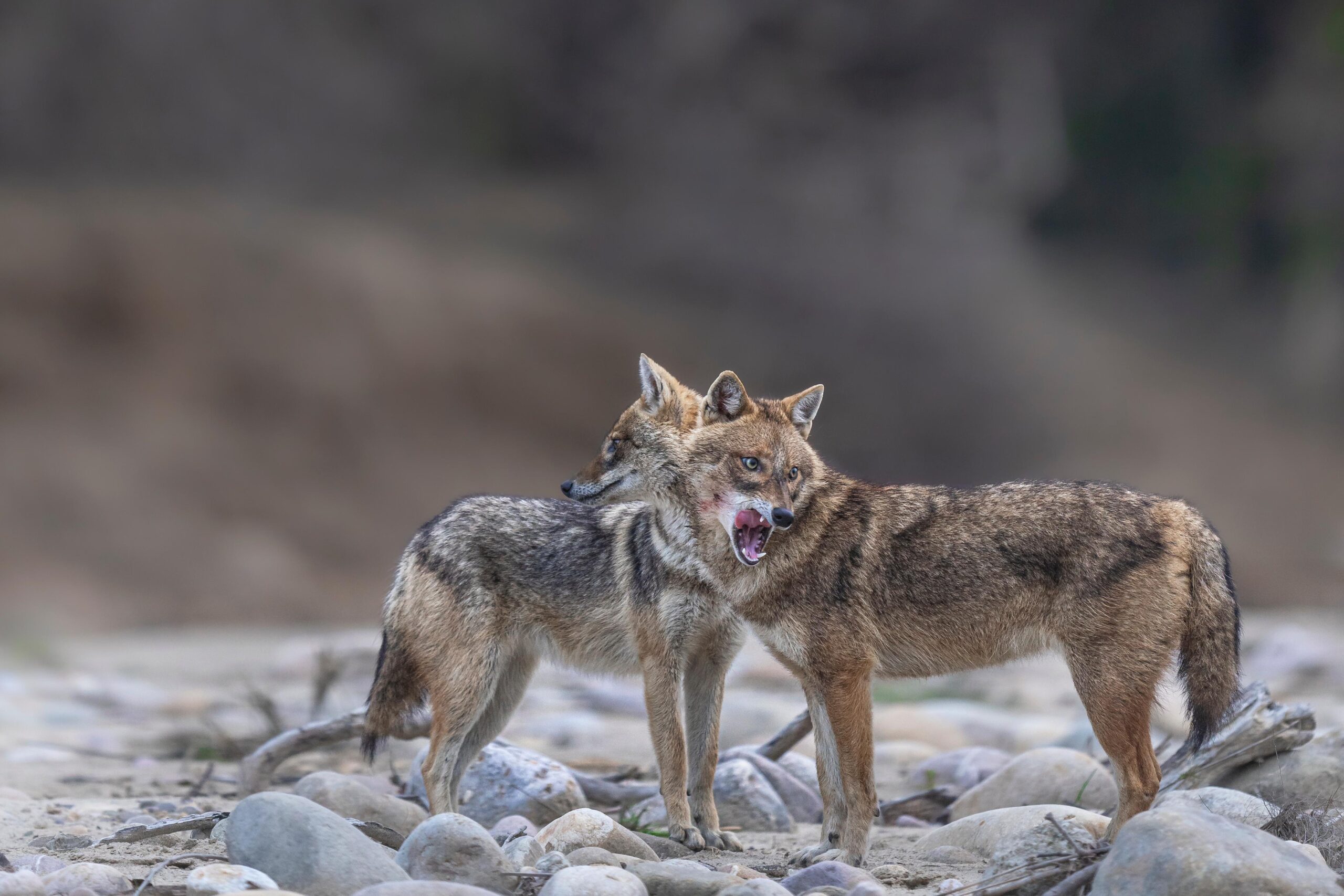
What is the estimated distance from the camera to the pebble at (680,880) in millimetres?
3918

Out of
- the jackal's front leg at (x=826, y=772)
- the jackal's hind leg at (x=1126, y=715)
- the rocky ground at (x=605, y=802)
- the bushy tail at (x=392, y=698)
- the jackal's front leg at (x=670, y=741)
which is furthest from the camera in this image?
the bushy tail at (x=392, y=698)

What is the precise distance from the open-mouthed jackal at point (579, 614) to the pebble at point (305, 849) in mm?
1568

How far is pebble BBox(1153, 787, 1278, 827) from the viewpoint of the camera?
4.59 metres

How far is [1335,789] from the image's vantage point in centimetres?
491

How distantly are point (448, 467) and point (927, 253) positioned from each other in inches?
348

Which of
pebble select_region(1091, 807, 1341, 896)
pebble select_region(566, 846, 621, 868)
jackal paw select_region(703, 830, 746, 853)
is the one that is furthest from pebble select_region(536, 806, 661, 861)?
pebble select_region(1091, 807, 1341, 896)

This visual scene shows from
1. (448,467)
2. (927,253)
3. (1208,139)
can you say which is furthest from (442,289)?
(1208,139)

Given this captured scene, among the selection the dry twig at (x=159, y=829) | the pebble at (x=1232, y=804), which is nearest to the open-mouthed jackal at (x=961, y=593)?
the pebble at (x=1232, y=804)

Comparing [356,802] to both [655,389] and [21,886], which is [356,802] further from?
[655,389]

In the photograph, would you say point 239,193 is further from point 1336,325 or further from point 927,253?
point 1336,325

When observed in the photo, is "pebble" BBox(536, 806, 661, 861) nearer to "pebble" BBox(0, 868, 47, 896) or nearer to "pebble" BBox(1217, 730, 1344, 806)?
"pebble" BBox(0, 868, 47, 896)

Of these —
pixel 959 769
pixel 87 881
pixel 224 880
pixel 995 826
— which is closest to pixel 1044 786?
pixel 995 826

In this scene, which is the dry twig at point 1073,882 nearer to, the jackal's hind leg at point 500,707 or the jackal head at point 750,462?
the jackal head at point 750,462

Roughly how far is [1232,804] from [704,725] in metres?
2.17
